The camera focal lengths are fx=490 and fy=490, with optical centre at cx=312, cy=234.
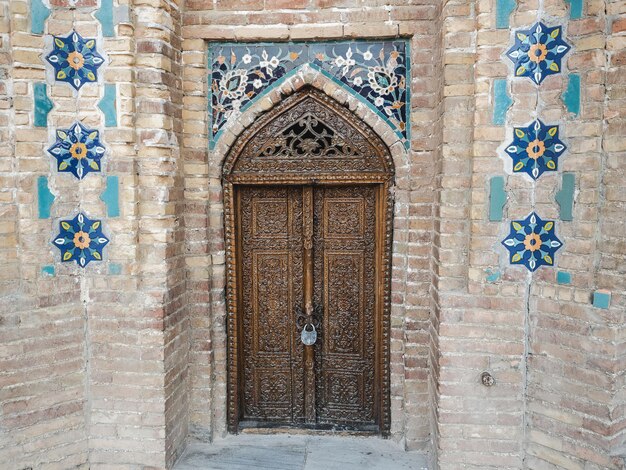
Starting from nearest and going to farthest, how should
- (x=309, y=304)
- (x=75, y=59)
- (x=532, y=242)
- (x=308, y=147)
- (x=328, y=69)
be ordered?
Result: (x=532, y=242)
(x=75, y=59)
(x=328, y=69)
(x=308, y=147)
(x=309, y=304)

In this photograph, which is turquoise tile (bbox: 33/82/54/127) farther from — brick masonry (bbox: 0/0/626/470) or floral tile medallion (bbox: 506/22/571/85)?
floral tile medallion (bbox: 506/22/571/85)

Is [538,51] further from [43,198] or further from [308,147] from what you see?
[43,198]

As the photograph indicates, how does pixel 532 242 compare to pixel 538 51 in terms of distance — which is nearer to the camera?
pixel 538 51

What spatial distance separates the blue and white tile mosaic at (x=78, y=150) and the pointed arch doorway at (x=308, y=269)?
826 mm

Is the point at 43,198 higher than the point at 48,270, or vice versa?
the point at 43,198

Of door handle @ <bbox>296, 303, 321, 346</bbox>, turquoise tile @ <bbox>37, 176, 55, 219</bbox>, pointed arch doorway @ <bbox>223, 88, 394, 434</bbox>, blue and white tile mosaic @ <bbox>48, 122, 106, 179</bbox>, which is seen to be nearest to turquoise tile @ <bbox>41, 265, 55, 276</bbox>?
turquoise tile @ <bbox>37, 176, 55, 219</bbox>

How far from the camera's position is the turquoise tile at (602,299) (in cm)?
264

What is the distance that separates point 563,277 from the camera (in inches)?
110

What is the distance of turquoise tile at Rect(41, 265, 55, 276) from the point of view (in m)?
3.07

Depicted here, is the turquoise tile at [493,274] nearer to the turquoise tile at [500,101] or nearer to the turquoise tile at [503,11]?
the turquoise tile at [500,101]

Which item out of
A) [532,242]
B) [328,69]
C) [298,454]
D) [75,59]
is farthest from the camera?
[298,454]

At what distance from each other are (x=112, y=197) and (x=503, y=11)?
258 cm

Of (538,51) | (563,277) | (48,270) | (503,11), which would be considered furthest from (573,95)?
(48,270)

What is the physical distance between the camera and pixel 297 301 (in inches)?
143
